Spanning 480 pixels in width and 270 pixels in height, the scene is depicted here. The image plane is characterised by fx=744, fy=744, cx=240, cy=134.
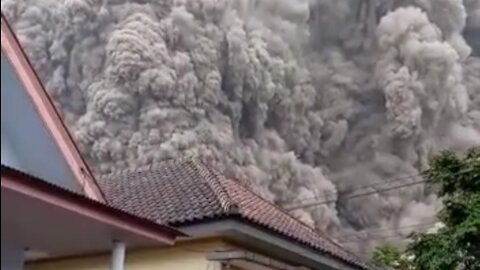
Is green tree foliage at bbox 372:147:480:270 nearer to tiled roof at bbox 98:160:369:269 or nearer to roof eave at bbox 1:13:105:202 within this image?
tiled roof at bbox 98:160:369:269

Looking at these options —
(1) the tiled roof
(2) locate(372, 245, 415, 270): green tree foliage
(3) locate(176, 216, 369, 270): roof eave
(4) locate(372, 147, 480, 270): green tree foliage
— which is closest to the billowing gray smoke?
(2) locate(372, 245, 415, 270): green tree foliage

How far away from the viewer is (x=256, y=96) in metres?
34.0

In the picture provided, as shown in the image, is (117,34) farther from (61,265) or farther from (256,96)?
(61,265)

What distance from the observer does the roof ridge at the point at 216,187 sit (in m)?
7.83

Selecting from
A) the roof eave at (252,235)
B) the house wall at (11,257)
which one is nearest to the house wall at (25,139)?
the house wall at (11,257)

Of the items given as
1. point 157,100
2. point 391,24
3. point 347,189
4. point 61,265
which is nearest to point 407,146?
point 347,189

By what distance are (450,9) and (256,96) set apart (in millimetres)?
12534

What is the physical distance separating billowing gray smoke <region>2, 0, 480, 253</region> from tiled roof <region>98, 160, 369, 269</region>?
16.6 meters

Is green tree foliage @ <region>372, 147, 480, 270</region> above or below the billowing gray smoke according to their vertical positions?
below

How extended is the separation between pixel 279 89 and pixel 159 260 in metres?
27.0

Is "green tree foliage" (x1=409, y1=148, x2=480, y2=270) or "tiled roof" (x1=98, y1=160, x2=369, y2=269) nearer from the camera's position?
"tiled roof" (x1=98, y1=160, x2=369, y2=269)

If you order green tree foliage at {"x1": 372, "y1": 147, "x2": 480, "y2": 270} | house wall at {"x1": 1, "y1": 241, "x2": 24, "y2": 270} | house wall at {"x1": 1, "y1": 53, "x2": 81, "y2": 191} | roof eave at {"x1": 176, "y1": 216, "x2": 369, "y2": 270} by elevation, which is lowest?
house wall at {"x1": 1, "y1": 241, "x2": 24, "y2": 270}

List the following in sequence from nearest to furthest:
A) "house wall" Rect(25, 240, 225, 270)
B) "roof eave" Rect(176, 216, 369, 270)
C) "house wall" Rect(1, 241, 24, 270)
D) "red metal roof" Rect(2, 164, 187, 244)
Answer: "red metal roof" Rect(2, 164, 187, 244) < "house wall" Rect(1, 241, 24, 270) < "roof eave" Rect(176, 216, 369, 270) < "house wall" Rect(25, 240, 225, 270)

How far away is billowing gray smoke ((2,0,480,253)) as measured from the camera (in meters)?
30.0
